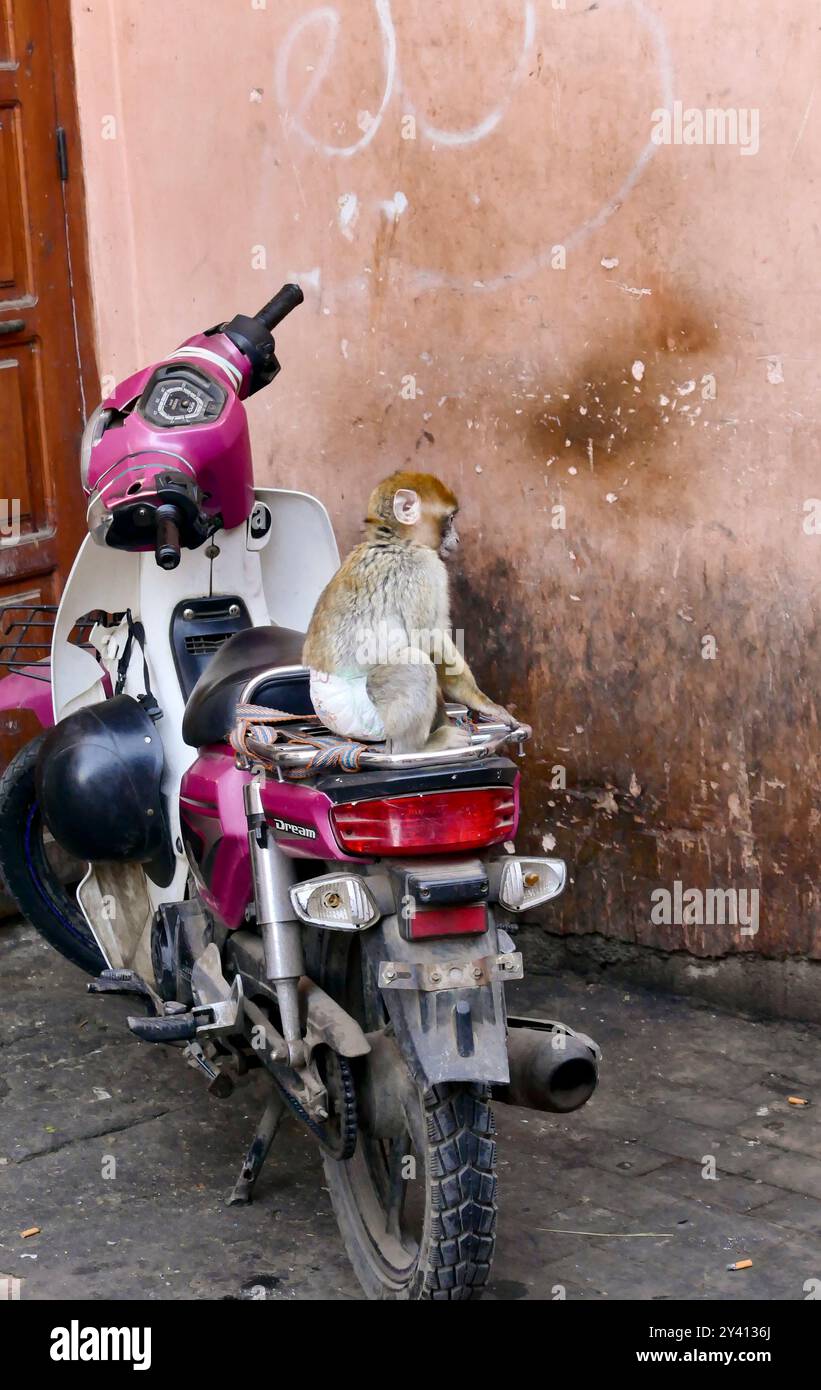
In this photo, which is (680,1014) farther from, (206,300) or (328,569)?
(206,300)

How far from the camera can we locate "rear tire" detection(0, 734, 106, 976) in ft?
13.6

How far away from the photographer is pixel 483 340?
4.60 meters

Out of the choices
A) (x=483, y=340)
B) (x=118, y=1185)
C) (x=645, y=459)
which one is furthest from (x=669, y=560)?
(x=118, y=1185)

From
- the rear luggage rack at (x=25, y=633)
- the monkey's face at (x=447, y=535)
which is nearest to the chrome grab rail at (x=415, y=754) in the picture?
the monkey's face at (x=447, y=535)

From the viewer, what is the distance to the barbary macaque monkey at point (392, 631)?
125 inches

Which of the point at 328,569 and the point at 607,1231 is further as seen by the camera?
the point at 328,569

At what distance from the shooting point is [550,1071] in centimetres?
305

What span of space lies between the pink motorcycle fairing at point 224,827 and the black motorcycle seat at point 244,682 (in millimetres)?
62

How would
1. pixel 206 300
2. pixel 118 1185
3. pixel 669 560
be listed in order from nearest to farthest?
1. pixel 118 1185
2. pixel 669 560
3. pixel 206 300

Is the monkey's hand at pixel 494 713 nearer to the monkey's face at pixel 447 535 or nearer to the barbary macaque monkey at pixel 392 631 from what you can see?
the barbary macaque monkey at pixel 392 631

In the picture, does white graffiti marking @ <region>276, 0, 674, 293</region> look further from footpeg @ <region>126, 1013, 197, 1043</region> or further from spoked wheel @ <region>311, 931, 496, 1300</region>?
footpeg @ <region>126, 1013, 197, 1043</region>

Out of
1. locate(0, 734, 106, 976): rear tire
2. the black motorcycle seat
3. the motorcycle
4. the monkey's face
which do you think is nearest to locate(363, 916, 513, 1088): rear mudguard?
the motorcycle

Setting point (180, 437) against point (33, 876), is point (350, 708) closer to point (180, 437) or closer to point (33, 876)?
point (180, 437)
